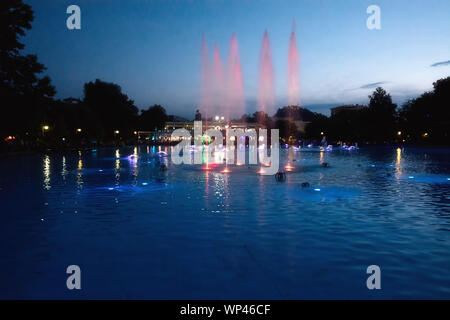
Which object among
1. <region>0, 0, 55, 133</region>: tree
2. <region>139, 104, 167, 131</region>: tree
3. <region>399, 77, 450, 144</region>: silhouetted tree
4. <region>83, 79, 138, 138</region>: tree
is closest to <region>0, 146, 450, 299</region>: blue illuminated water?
<region>0, 0, 55, 133</region>: tree

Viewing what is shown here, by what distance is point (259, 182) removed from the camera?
19016 millimetres

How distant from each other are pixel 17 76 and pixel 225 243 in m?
39.6

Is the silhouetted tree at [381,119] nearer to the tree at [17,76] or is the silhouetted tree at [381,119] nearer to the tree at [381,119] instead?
the tree at [381,119]

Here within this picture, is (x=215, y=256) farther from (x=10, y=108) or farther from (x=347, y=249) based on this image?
(x=10, y=108)

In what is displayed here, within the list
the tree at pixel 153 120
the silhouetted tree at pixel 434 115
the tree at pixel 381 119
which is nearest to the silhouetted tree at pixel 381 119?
the tree at pixel 381 119

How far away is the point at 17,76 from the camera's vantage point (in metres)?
40.9

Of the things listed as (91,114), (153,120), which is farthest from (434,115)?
(153,120)

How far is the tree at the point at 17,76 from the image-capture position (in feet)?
131

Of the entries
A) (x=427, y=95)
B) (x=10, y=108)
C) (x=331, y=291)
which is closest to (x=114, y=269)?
(x=331, y=291)

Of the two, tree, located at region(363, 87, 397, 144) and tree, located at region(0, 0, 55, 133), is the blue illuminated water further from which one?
tree, located at region(363, 87, 397, 144)

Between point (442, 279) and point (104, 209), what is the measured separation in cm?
902

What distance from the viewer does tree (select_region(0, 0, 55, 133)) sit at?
39906mm

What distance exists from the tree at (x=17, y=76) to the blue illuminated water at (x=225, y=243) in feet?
93.6

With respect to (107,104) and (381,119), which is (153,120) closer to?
(107,104)
